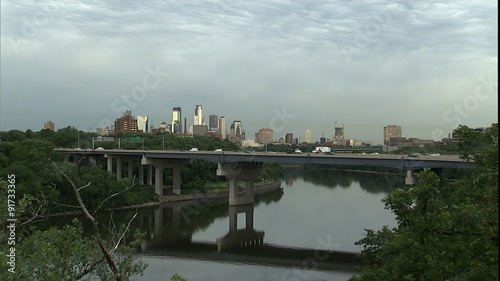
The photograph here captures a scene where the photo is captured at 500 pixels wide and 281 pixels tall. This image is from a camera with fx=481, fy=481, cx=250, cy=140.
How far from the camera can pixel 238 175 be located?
50250mm

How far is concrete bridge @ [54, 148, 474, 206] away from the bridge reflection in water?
9.93 m

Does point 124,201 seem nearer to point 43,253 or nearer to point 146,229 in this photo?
point 146,229

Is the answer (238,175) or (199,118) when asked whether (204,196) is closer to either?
(238,175)

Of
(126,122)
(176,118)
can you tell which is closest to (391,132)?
(176,118)

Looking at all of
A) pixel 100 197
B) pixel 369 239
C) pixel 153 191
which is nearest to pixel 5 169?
pixel 100 197

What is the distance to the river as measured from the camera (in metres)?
24.2

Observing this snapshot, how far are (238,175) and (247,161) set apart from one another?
2.07 meters

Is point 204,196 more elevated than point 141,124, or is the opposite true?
point 141,124

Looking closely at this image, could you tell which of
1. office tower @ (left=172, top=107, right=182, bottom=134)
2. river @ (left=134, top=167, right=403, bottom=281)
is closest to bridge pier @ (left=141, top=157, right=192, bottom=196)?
river @ (left=134, top=167, right=403, bottom=281)

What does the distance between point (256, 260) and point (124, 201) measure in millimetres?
22437

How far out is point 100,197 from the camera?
4244cm

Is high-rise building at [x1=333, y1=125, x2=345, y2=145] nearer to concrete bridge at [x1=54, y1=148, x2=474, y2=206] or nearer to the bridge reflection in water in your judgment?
concrete bridge at [x1=54, y1=148, x2=474, y2=206]

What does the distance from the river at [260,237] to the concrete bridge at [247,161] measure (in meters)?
3.44

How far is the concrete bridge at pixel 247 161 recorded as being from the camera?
3838cm
